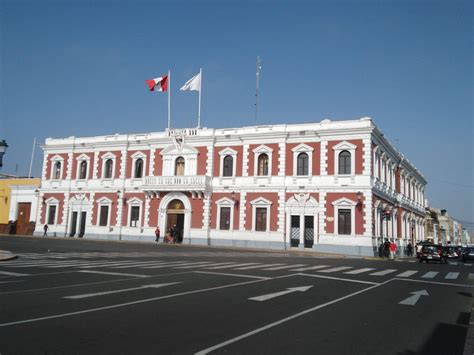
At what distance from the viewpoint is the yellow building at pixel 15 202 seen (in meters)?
50.3

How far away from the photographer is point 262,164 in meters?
39.8

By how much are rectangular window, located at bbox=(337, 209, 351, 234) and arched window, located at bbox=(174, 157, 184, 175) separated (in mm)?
16859

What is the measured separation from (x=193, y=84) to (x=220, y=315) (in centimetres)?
3728

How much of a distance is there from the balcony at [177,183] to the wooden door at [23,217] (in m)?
17.9

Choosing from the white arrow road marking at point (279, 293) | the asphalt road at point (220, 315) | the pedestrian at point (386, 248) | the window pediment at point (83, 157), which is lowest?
the asphalt road at point (220, 315)

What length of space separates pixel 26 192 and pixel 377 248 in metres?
41.3

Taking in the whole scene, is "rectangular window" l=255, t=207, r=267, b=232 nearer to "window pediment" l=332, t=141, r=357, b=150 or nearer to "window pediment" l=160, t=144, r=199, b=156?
"window pediment" l=332, t=141, r=357, b=150

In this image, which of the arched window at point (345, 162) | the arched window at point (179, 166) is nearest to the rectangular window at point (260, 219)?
the arched window at point (345, 162)

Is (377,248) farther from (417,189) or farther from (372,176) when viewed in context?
(417,189)

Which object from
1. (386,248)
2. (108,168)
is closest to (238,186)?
(386,248)

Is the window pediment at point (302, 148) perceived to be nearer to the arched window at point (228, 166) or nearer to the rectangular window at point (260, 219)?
the rectangular window at point (260, 219)

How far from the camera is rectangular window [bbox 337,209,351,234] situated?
115 feet

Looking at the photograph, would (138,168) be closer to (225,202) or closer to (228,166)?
(228,166)

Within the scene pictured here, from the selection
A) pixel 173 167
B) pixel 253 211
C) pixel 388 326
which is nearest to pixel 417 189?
pixel 253 211
